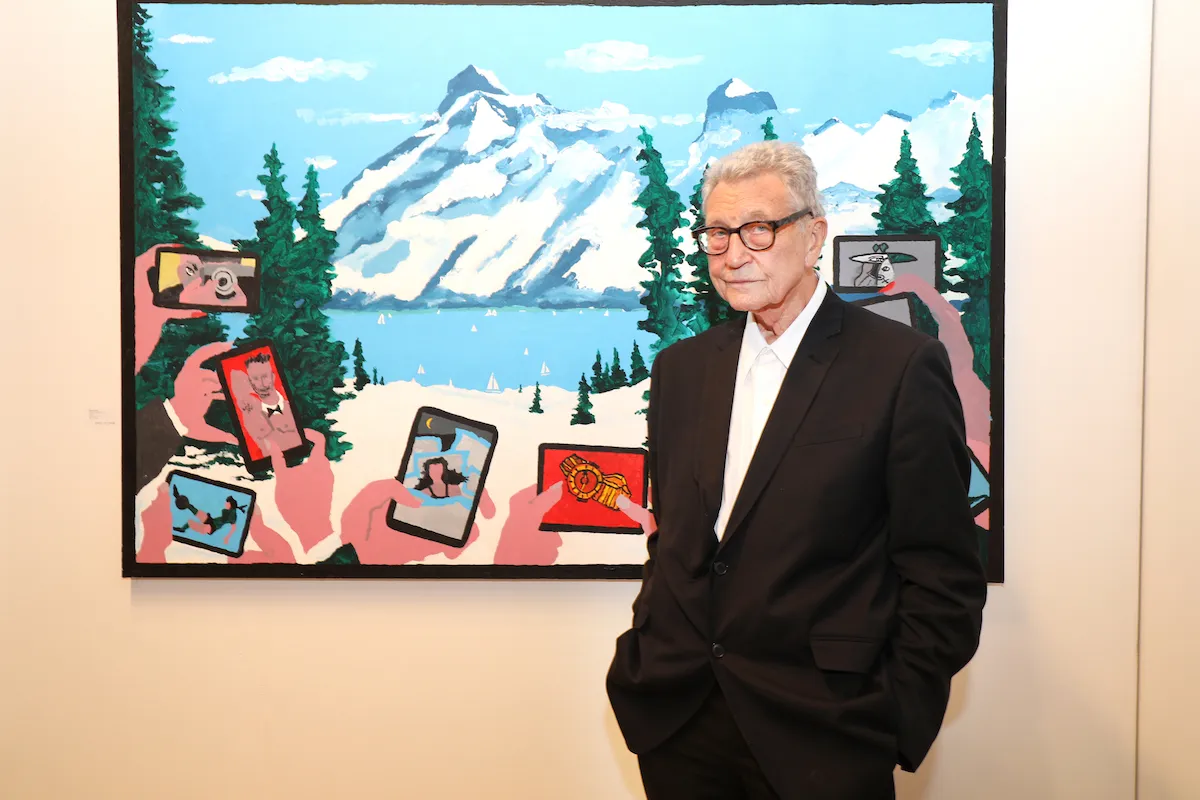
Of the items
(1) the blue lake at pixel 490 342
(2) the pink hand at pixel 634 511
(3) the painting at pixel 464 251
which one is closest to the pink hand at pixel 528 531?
(3) the painting at pixel 464 251

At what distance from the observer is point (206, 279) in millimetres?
2047

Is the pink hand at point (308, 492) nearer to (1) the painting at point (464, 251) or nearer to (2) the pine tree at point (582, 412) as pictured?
(1) the painting at point (464, 251)

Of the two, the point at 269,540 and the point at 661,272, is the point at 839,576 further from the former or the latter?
the point at 269,540

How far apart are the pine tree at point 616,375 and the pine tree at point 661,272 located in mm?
88

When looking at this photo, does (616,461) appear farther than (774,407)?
Yes

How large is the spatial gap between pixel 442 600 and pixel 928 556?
1222 mm

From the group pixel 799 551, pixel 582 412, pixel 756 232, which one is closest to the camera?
pixel 799 551

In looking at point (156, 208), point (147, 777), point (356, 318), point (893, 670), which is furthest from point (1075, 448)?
point (147, 777)

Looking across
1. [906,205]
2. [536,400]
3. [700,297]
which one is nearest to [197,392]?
[536,400]

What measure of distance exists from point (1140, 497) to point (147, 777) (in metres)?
2.58

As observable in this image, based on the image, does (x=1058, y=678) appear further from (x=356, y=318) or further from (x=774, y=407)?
(x=356, y=318)

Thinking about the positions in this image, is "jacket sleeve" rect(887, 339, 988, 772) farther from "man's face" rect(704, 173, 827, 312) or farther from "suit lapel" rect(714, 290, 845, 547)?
"man's face" rect(704, 173, 827, 312)

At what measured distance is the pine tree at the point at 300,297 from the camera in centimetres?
205

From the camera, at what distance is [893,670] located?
133 cm
